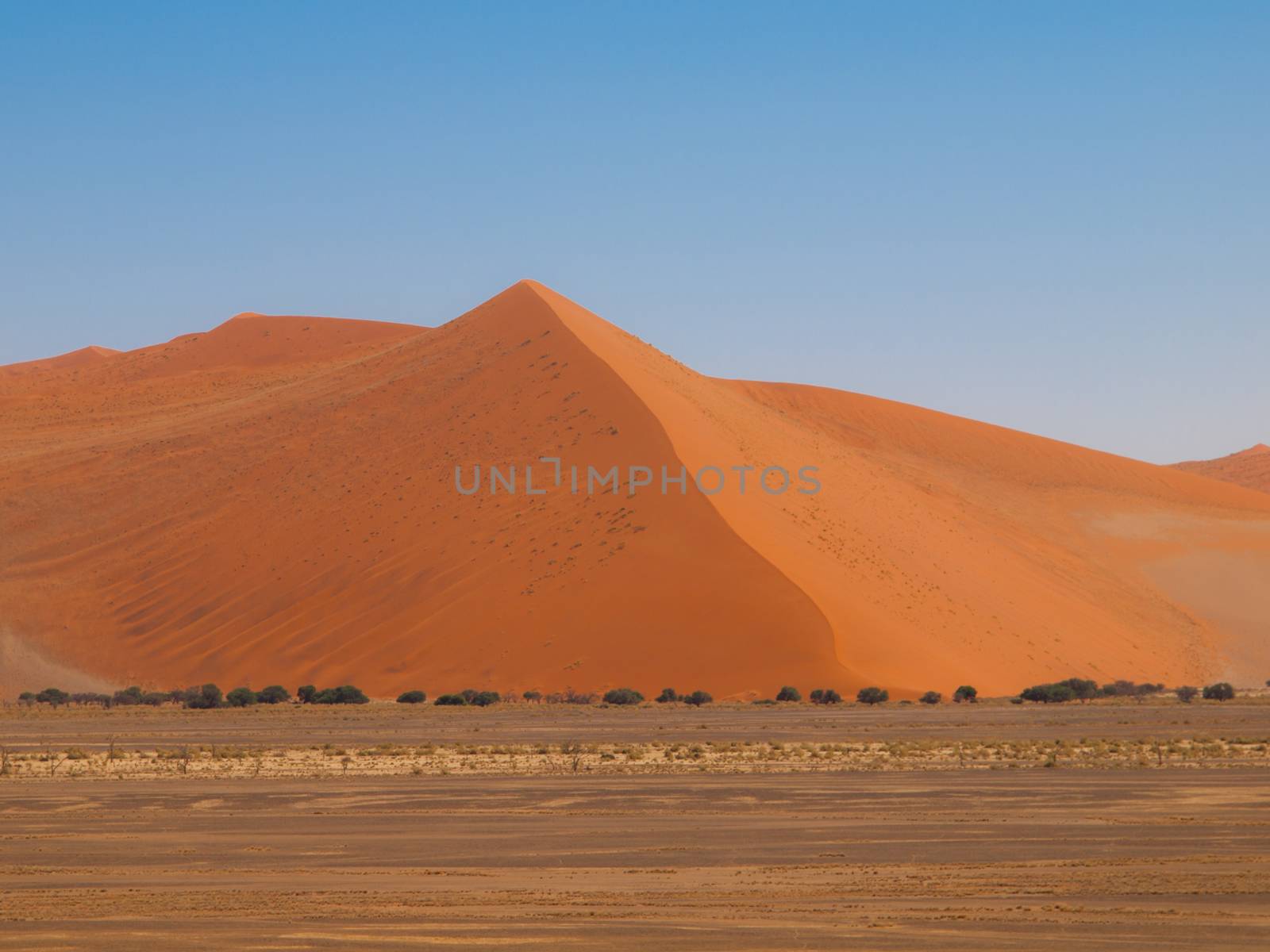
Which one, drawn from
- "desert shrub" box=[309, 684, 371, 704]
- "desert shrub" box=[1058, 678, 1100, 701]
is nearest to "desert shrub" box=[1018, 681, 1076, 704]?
"desert shrub" box=[1058, 678, 1100, 701]

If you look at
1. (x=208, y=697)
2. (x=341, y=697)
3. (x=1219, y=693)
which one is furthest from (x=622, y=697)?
(x=1219, y=693)

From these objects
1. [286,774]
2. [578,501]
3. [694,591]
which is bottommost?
[286,774]

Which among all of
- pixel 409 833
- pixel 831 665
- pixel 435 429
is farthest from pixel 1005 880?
pixel 435 429

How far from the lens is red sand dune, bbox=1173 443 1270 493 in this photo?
120m

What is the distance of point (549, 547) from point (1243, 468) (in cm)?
8945

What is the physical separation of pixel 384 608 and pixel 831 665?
17.3 meters

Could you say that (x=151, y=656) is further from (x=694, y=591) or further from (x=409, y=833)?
(x=409, y=833)

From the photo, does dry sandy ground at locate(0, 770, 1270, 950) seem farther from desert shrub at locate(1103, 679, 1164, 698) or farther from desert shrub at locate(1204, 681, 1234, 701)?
desert shrub at locate(1103, 679, 1164, 698)

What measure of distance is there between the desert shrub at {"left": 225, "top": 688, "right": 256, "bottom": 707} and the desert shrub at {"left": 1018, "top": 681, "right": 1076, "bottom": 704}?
23.7 meters

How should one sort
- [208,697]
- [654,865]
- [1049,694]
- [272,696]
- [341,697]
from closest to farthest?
[654,865], [1049,694], [208,697], [341,697], [272,696]

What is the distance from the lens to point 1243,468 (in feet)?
411

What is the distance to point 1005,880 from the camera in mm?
12797

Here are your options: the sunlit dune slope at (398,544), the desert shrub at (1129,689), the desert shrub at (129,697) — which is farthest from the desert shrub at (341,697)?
the desert shrub at (1129,689)

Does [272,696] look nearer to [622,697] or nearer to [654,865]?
[622,697]
